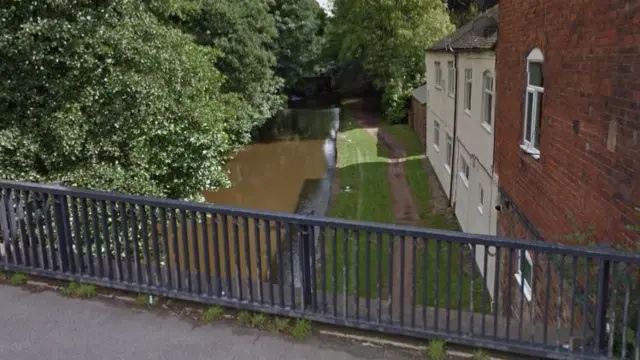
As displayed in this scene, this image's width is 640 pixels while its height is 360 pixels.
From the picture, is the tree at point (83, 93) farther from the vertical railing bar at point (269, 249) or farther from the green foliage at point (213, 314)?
the vertical railing bar at point (269, 249)

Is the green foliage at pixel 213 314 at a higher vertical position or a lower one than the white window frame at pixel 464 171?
higher

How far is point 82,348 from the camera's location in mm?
3932

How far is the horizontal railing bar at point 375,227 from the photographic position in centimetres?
338

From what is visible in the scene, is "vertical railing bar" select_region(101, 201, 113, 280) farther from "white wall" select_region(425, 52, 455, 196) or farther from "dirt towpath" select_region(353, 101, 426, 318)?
"white wall" select_region(425, 52, 455, 196)

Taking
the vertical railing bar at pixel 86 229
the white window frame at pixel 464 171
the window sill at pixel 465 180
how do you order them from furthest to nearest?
the white window frame at pixel 464 171, the window sill at pixel 465 180, the vertical railing bar at pixel 86 229

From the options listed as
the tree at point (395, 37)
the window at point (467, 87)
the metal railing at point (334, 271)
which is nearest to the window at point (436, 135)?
the window at point (467, 87)

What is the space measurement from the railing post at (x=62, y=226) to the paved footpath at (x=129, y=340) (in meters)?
0.51

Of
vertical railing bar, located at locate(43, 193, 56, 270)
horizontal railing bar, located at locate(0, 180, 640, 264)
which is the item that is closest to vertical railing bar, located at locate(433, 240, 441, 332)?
horizontal railing bar, located at locate(0, 180, 640, 264)

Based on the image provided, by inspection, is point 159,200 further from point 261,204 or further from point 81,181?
point 261,204

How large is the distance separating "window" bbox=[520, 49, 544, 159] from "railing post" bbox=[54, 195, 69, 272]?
5908 mm

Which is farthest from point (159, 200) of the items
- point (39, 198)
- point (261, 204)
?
point (261, 204)

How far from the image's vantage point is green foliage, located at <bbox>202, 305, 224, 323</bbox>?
14.2 feet

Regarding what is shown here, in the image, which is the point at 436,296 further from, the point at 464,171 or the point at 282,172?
the point at 282,172

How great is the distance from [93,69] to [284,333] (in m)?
6.79
